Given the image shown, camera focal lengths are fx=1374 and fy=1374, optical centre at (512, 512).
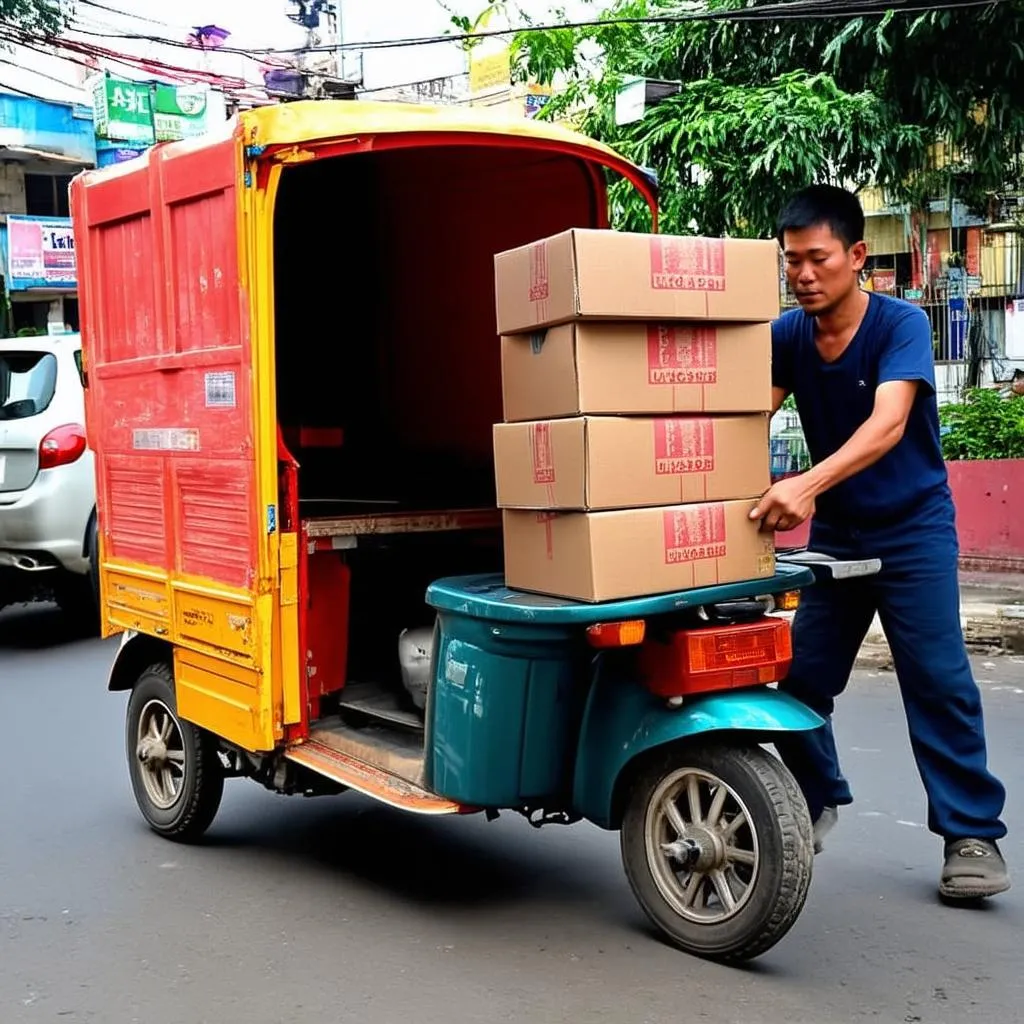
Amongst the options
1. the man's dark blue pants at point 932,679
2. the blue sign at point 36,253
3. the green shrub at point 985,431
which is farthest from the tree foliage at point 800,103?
the blue sign at point 36,253

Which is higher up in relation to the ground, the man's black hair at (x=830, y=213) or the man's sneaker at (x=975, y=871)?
the man's black hair at (x=830, y=213)

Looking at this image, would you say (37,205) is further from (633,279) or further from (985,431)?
(633,279)

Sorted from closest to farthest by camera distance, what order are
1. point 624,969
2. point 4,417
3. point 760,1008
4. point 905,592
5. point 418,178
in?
point 760,1008, point 624,969, point 905,592, point 418,178, point 4,417

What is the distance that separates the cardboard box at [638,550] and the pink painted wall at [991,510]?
6.37m

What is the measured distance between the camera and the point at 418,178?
5.53 m

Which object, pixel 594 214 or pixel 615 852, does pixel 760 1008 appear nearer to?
pixel 615 852

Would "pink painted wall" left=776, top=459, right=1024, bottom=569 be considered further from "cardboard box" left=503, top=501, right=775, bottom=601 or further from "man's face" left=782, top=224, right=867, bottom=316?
"cardboard box" left=503, top=501, right=775, bottom=601

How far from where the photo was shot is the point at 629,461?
131 inches

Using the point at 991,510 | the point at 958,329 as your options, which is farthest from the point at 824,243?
the point at 958,329

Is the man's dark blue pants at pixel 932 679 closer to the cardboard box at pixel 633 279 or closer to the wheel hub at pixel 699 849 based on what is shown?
the wheel hub at pixel 699 849

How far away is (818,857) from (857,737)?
166 cm

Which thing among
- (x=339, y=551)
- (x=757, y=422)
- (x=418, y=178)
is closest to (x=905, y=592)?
(x=757, y=422)

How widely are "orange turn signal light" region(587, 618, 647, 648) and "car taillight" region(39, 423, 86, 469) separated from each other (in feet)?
18.7

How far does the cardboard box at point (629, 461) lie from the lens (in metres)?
3.28
